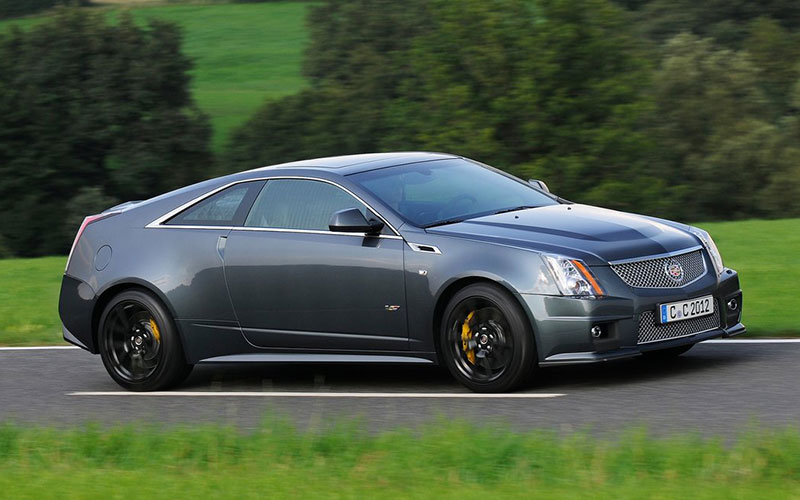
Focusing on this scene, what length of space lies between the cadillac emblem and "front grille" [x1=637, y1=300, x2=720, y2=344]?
27cm

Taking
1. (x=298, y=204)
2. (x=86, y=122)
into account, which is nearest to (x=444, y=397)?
(x=298, y=204)

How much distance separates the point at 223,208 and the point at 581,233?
2.64 metres

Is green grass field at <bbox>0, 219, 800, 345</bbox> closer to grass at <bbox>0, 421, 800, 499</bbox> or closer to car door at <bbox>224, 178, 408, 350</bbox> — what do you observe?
car door at <bbox>224, 178, 408, 350</bbox>

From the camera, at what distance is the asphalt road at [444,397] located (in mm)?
7434

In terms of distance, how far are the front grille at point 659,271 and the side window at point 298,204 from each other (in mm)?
1774

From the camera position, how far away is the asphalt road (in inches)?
293

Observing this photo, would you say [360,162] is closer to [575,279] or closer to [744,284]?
[575,279]

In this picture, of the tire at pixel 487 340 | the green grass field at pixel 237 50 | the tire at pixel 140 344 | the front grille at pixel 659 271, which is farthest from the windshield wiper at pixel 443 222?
the green grass field at pixel 237 50

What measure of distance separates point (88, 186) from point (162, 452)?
46694mm

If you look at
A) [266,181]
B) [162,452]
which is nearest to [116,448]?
[162,452]

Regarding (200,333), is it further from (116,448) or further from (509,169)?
(509,169)

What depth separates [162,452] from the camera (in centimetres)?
655

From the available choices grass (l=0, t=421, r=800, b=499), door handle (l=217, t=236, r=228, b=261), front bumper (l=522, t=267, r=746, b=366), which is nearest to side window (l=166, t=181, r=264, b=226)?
door handle (l=217, t=236, r=228, b=261)

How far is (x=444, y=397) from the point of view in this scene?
27.6ft
